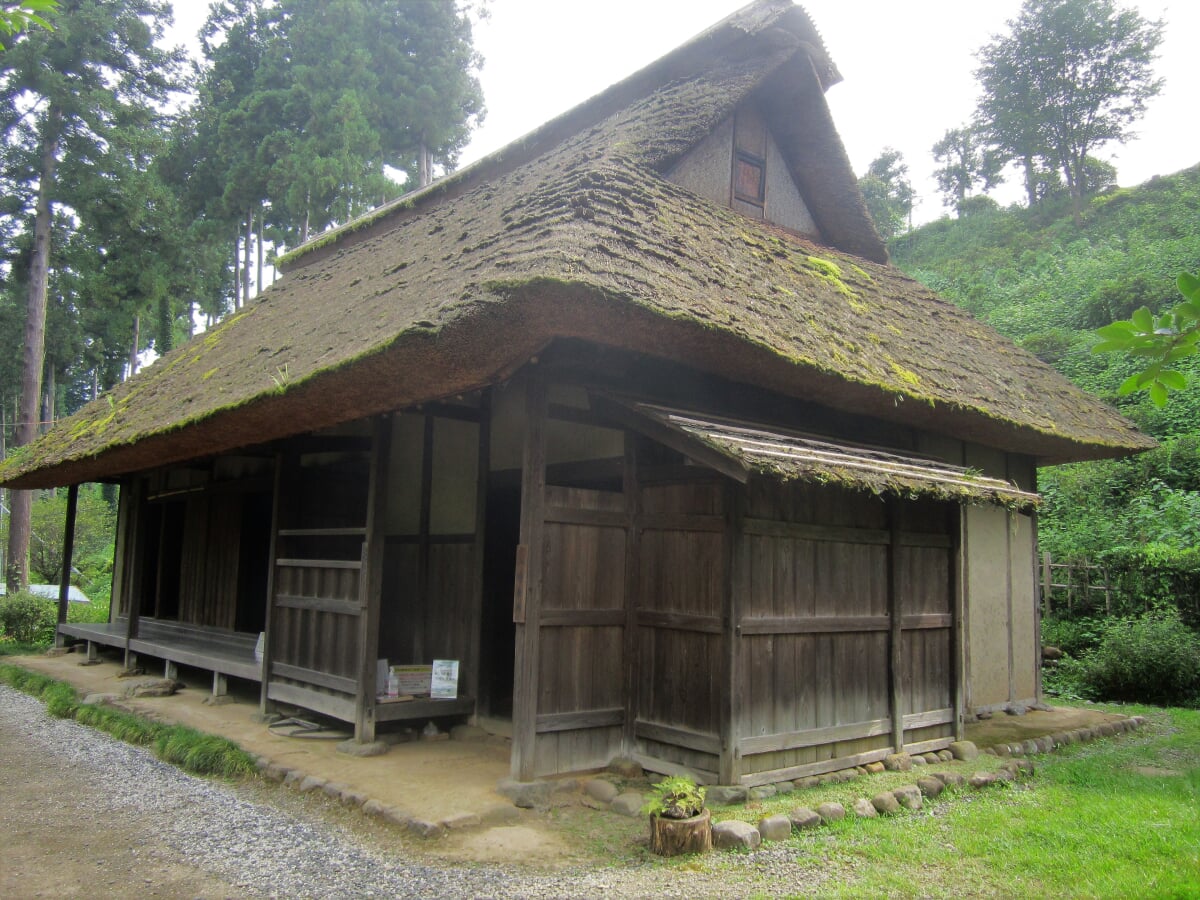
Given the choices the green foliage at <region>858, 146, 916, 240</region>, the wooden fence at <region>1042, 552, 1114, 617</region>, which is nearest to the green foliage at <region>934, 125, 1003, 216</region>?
the green foliage at <region>858, 146, 916, 240</region>

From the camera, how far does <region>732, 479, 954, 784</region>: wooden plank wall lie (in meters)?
5.38

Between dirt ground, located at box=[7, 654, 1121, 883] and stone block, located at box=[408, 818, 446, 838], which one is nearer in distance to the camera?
dirt ground, located at box=[7, 654, 1121, 883]

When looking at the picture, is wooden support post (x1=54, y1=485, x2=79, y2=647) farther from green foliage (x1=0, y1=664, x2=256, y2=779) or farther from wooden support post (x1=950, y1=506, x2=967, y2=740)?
wooden support post (x1=950, y1=506, x2=967, y2=740)

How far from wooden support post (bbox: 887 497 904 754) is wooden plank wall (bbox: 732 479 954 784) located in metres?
0.02

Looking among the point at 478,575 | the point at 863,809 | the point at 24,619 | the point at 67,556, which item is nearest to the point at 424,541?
the point at 478,575

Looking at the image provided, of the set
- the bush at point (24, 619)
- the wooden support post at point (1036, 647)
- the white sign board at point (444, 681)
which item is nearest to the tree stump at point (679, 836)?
the white sign board at point (444, 681)

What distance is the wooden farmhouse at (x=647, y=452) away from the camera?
5156 mm

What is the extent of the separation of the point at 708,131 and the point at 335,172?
1482cm

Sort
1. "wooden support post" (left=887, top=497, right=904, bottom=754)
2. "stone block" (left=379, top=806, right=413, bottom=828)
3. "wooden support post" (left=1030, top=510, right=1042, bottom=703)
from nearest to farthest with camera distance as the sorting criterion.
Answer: "stone block" (left=379, top=806, right=413, bottom=828) < "wooden support post" (left=887, top=497, right=904, bottom=754) < "wooden support post" (left=1030, top=510, right=1042, bottom=703)

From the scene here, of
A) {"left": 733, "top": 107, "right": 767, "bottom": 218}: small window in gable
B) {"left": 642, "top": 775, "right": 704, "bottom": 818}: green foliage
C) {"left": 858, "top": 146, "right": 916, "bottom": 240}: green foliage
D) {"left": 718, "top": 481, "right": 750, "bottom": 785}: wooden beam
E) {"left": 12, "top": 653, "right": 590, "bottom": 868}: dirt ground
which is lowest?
{"left": 12, "top": 653, "right": 590, "bottom": 868}: dirt ground

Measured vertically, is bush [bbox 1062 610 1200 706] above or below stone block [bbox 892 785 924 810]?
above

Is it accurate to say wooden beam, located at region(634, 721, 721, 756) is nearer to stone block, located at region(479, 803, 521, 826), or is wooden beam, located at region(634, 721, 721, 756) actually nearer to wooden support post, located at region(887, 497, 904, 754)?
stone block, located at region(479, 803, 521, 826)

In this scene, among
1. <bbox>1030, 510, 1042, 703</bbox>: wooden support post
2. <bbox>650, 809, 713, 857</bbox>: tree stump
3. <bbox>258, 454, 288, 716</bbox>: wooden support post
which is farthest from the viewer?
<bbox>1030, 510, 1042, 703</bbox>: wooden support post

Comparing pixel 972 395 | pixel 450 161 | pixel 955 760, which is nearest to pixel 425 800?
pixel 955 760
